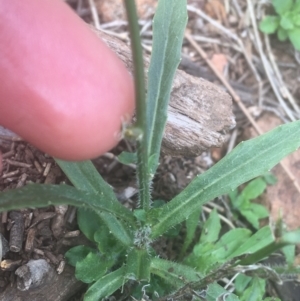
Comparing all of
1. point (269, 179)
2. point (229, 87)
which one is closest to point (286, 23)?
point (229, 87)

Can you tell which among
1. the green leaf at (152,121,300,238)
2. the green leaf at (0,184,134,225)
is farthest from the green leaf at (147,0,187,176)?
the green leaf at (0,184,134,225)

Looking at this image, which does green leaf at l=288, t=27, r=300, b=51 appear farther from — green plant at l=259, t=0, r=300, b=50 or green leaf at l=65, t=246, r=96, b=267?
green leaf at l=65, t=246, r=96, b=267

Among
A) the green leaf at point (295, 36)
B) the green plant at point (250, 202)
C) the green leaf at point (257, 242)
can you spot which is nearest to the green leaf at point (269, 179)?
the green plant at point (250, 202)

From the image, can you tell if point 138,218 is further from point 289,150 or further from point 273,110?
point 273,110

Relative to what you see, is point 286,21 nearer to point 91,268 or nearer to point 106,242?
point 106,242

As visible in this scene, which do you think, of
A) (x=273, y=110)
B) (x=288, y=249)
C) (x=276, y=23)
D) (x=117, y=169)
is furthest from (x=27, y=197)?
(x=276, y=23)

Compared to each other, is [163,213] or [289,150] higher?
[289,150]

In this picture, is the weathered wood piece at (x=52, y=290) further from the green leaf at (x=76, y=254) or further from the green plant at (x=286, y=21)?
the green plant at (x=286, y=21)
